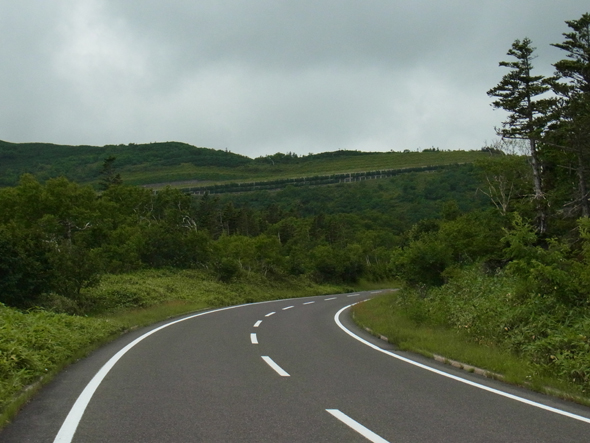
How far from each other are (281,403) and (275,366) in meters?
3.25

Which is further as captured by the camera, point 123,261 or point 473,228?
point 123,261

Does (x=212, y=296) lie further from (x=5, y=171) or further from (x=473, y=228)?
(x=5, y=171)

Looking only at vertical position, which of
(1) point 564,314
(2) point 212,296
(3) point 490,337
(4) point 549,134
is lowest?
(2) point 212,296

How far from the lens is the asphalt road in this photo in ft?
19.0

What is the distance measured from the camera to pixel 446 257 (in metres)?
24.8

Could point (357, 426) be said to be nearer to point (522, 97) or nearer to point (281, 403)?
point (281, 403)

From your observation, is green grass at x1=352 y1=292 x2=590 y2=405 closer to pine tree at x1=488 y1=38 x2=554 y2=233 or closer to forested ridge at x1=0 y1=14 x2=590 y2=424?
forested ridge at x1=0 y1=14 x2=590 y2=424

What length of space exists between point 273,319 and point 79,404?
51.9 feet

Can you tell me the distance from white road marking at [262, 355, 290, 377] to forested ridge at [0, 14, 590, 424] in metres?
4.07

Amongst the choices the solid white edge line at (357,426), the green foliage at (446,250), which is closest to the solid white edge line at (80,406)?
the solid white edge line at (357,426)

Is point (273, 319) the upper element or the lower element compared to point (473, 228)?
lower

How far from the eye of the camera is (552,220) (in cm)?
3309

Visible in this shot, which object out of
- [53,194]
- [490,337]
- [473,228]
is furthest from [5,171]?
[490,337]

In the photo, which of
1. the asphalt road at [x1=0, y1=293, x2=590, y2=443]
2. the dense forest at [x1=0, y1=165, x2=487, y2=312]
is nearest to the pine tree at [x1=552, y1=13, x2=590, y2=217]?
the dense forest at [x1=0, y1=165, x2=487, y2=312]
